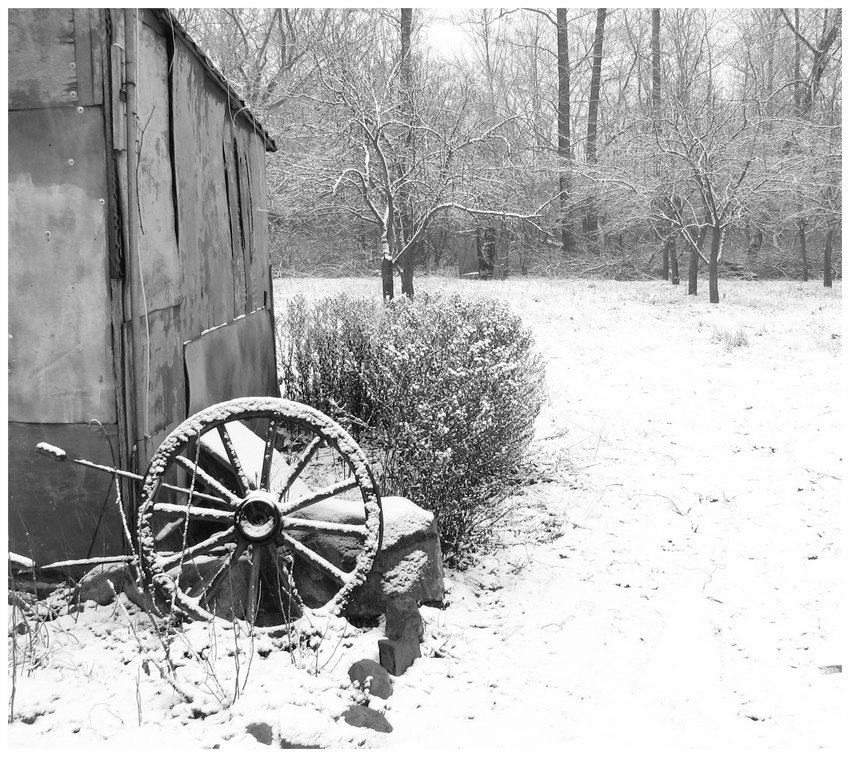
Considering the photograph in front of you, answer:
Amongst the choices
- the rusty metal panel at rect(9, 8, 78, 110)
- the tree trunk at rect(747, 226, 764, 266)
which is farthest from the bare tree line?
the rusty metal panel at rect(9, 8, 78, 110)

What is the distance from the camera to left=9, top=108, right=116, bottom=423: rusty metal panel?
3.89 m

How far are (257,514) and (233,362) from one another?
7.65 feet

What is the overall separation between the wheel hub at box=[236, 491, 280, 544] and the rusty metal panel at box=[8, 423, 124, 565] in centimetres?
80

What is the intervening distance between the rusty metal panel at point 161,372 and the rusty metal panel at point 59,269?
16cm

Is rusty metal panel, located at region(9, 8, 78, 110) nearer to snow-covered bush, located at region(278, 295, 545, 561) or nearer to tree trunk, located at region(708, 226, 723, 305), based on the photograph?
snow-covered bush, located at region(278, 295, 545, 561)

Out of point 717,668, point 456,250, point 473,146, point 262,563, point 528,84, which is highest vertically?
point 528,84

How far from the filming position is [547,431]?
318 inches

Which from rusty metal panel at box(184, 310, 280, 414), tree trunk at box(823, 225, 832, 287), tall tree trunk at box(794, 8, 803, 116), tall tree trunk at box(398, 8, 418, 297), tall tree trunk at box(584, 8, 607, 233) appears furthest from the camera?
tall tree trunk at box(584, 8, 607, 233)

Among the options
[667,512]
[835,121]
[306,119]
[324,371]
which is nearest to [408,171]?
[306,119]

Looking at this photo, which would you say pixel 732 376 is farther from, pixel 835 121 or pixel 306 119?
pixel 835 121

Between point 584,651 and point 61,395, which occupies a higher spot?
point 61,395

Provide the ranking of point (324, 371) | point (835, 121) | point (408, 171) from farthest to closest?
point (835, 121) → point (408, 171) → point (324, 371)

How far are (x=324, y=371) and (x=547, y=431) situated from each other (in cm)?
247

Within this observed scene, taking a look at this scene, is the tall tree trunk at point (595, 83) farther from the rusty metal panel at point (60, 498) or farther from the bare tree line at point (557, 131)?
the rusty metal panel at point (60, 498)
